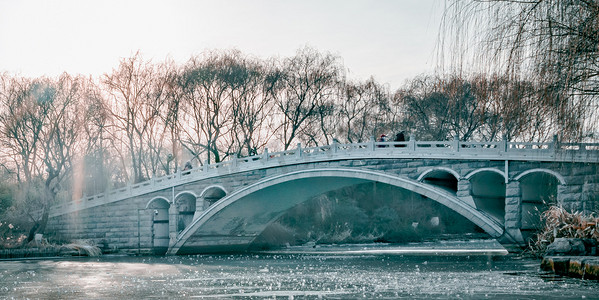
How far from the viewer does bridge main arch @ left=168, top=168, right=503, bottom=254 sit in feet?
84.9

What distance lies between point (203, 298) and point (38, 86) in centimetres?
2422

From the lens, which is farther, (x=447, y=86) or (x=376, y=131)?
(x=376, y=131)

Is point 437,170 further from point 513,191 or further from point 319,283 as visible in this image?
point 319,283

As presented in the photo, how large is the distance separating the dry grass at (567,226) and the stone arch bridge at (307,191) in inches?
78.2

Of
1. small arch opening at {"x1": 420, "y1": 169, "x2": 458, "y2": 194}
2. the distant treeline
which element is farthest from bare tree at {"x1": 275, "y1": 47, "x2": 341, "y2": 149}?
small arch opening at {"x1": 420, "y1": 169, "x2": 458, "y2": 194}

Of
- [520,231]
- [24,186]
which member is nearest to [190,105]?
[24,186]

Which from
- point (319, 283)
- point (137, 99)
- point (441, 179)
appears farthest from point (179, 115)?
point (319, 283)

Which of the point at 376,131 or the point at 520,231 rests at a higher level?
the point at 376,131

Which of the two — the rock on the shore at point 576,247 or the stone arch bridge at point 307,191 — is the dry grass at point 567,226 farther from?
the stone arch bridge at point 307,191

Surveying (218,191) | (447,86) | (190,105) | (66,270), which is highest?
(190,105)

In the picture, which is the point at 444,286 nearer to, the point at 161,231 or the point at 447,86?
the point at 447,86

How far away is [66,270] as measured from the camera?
2066 centimetres

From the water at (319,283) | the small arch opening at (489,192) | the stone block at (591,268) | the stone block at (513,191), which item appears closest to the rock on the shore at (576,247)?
the water at (319,283)

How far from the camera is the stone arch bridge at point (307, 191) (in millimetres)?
21797
